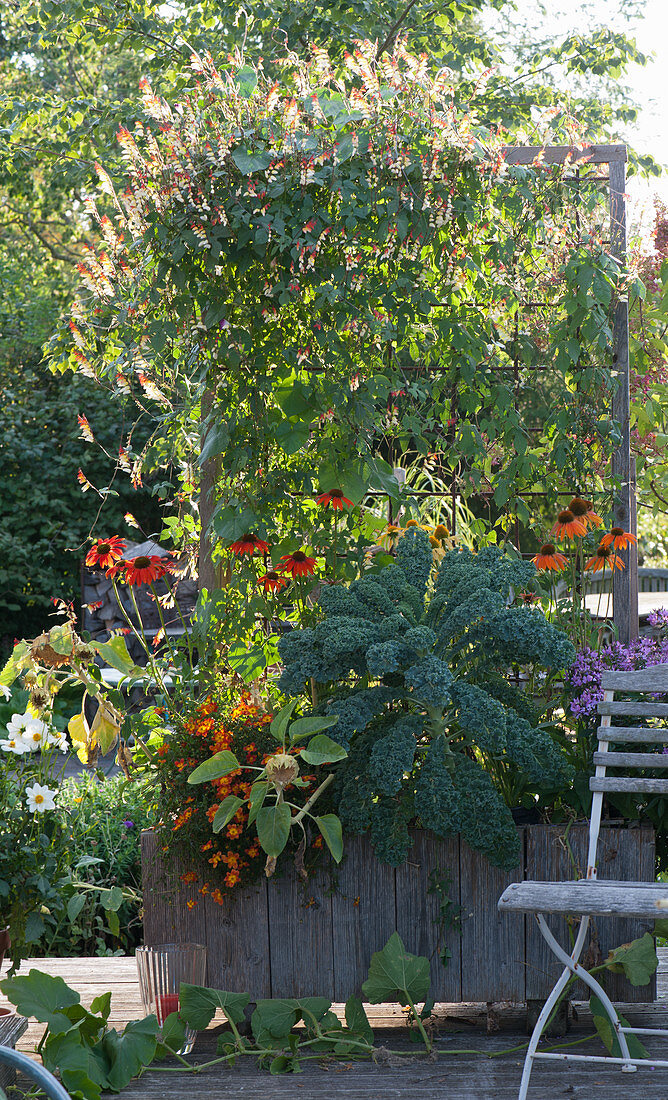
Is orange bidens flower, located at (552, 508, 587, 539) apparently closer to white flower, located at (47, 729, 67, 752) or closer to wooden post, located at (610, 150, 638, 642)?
wooden post, located at (610, 150, 638, 642)

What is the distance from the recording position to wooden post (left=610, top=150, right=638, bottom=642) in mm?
3119

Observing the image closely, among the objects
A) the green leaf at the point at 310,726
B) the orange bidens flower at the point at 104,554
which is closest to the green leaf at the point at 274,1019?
the green leaf at the point at 310,726

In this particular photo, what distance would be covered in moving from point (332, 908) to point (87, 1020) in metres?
0.63

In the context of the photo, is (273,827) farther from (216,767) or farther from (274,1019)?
(274,1019)

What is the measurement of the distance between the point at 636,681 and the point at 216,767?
1.08 meters

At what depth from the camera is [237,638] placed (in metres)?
3.05

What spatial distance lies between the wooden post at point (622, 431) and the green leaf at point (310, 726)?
1168 millimetres

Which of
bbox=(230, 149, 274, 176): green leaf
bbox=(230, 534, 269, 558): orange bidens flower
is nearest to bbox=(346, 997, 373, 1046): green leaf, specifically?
bbox=(230, 534, 269, 558): orange bidens flower

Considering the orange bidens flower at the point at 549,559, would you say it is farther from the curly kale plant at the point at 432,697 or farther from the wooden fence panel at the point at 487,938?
the wooden fence panel at the point at 487,938

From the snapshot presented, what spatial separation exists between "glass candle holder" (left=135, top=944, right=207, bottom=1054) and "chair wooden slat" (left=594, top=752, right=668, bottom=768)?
111 cm

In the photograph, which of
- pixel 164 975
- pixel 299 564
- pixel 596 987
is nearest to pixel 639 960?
pixel 596 987

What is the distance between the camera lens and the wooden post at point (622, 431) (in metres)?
3.12

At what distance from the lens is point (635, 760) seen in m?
2.47

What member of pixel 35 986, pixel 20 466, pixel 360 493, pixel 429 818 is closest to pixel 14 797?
pixel 35 986
